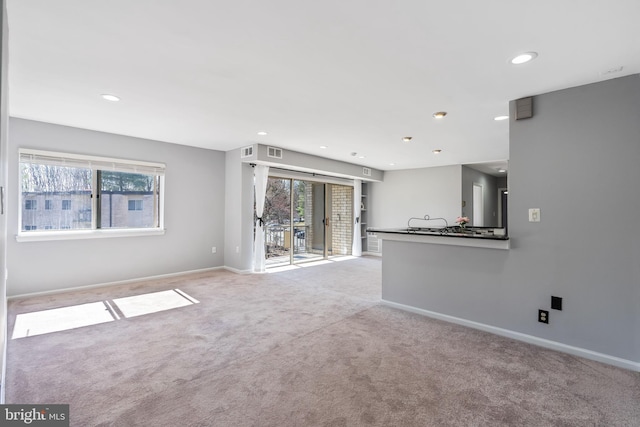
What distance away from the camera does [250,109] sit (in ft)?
11.6

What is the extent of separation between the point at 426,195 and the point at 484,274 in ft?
15.9

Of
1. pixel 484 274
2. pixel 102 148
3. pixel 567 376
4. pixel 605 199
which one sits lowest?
pixel 567 376

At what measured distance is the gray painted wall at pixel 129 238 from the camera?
4059mm

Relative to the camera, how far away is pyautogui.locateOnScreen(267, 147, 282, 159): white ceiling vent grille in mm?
5443

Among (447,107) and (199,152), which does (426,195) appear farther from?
(199,152)

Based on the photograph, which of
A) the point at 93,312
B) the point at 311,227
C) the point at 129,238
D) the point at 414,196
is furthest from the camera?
the point at 414,196

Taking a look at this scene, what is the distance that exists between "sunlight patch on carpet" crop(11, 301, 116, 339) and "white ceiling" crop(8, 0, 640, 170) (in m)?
2.41

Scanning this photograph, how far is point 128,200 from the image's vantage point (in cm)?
506

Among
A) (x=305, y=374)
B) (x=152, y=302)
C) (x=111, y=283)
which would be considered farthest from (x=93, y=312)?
(x=305, y=374)

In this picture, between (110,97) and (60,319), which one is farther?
(60,319)

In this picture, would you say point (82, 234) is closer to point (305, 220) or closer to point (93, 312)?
point (93, 312)

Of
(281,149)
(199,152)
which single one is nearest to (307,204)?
(281,149)

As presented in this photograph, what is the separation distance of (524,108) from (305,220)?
530 cm

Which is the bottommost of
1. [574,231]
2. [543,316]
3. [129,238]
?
[543,316]
